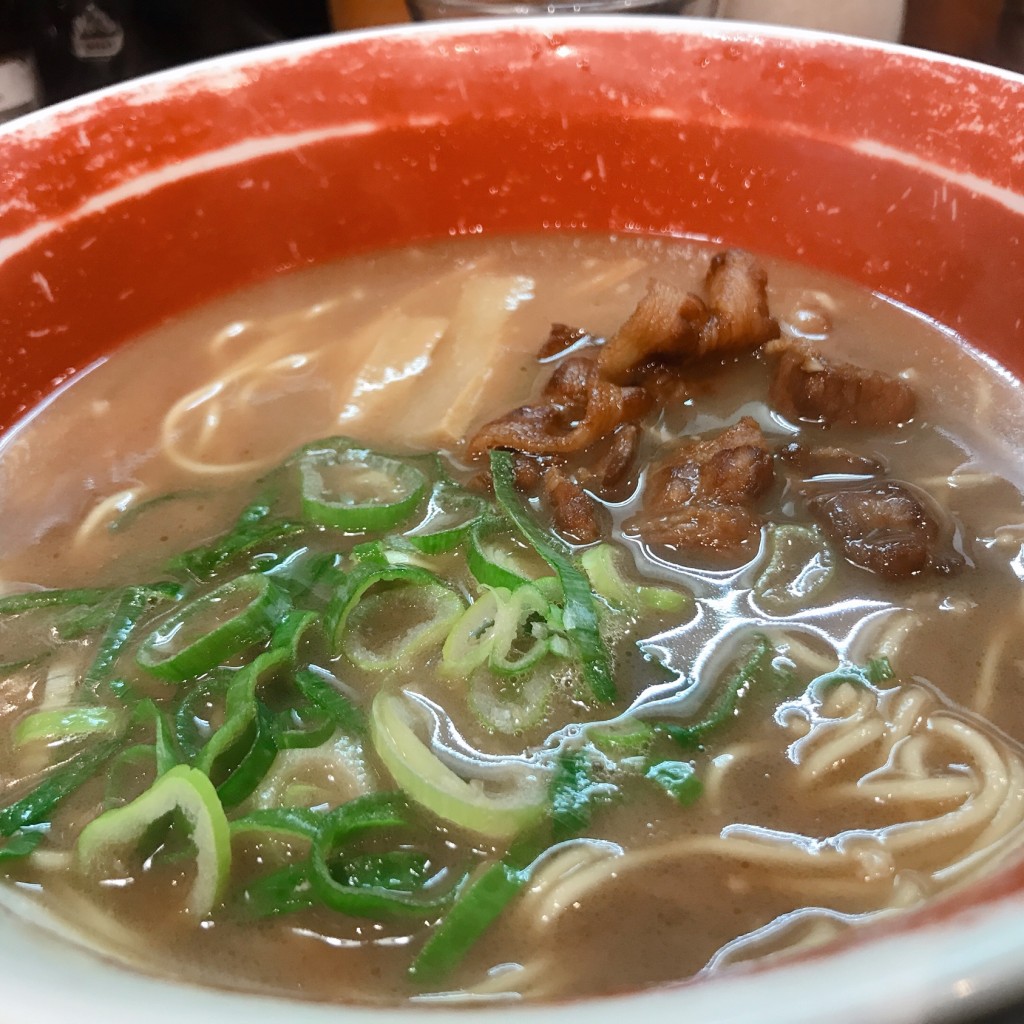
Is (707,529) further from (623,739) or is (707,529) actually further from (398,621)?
(398,621)

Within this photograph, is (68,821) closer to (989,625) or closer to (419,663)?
(419,663)

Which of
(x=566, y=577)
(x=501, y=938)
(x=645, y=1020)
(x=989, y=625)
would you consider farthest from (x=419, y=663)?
(x=989, y=625)

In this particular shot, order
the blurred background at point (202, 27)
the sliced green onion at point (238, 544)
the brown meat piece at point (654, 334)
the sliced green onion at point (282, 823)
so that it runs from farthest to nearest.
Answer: the blurred background at point (202, 27) < the brown meat piece at point (654, 334) < the sliced green onion at point (238, 544) < the sliced green onion at point (282, 823)

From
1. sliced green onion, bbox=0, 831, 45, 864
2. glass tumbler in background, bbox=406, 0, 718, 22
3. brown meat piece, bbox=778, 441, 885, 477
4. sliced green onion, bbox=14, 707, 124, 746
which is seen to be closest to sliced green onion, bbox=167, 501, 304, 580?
sliced green onion, bbox=14, 707, 124, 746

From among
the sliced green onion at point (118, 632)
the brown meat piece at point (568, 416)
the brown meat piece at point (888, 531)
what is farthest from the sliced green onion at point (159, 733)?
the brown meat piece at point (888, 531)

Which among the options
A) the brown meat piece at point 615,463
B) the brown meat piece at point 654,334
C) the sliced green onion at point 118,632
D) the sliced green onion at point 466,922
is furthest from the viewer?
the brown meat piece at point 654,334

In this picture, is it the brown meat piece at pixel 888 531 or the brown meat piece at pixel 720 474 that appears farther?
the brown meat piece at pixel 720 474

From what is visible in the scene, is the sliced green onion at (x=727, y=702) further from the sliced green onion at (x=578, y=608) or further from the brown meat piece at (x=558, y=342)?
the brown meat piece at (x=558, y=342)

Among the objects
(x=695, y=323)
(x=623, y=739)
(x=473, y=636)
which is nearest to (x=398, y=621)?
(x=473, y=636)
